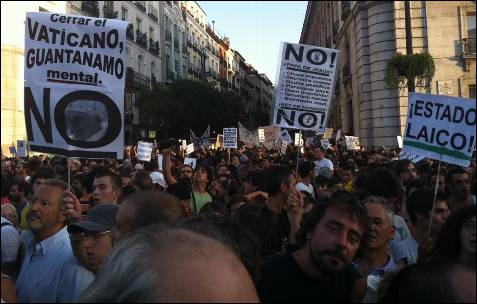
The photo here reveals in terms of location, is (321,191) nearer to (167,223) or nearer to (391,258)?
(391,258)

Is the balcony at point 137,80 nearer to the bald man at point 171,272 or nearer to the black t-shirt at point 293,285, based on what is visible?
the black t-shirt at point 293,285

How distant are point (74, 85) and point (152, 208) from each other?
263cm

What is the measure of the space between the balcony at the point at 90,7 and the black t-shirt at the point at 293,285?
119 feet

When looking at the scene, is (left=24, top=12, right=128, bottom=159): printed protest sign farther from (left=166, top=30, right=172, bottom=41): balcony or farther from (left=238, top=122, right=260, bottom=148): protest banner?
(left=166, top=30, right=172, bottom=41): balcony

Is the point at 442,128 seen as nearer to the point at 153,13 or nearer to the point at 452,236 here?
the point at 452,236

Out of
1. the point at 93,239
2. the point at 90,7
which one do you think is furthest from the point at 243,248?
the point at 90,7

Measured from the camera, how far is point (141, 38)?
45.8m

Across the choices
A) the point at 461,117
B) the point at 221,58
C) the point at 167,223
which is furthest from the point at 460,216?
the point at 221,58

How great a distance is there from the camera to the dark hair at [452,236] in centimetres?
241

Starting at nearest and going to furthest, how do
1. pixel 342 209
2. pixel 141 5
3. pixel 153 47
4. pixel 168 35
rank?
1. pixel 342 209
2. pixel 141 5
3. pixel 153 47
4. pixel 168 35

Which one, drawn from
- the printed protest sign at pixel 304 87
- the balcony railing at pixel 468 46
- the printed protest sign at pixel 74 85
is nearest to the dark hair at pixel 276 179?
the printed protest sign at pixel 74 85

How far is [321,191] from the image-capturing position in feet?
21.4

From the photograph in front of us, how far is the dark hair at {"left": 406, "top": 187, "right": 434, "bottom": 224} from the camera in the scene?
3998mm

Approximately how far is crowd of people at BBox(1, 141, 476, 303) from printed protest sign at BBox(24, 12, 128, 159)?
0.40 meters
